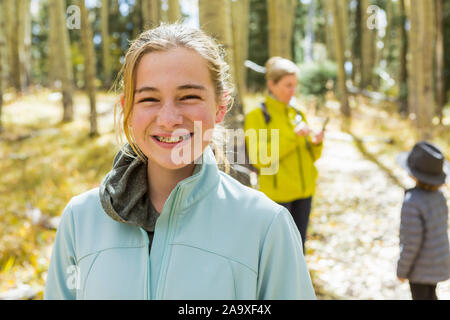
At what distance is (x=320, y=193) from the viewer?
7.67 m

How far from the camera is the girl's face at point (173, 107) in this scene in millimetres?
1331

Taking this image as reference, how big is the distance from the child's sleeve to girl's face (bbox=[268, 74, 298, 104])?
1502 millimetres

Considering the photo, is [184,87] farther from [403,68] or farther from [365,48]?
[365,48]

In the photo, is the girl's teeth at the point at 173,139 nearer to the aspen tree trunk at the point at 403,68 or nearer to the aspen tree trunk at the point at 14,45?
the aspen tree trunk at the point at 403,68

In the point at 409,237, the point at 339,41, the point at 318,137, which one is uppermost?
the point at 339,41

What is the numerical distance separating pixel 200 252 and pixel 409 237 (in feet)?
7.96

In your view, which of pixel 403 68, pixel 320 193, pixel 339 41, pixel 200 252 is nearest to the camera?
pixel 200 252

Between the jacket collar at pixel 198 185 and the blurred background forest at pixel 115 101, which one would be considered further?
the blurred background forest at pixel 115 101

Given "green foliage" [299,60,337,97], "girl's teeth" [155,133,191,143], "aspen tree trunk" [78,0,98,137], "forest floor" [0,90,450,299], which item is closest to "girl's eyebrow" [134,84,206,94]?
"girl's teeth" [155,133,191,143]

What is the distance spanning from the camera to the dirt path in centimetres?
439

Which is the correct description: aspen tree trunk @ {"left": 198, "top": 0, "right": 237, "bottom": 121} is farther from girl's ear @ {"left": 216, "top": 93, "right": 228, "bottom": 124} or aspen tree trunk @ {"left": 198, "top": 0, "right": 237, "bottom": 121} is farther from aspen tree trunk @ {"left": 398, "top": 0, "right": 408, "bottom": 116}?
aspen tree trunk @ {"left": 398, "top": 0, "right": 408, "bottom": 116}

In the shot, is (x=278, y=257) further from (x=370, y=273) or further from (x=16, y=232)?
(x=16, y=232)

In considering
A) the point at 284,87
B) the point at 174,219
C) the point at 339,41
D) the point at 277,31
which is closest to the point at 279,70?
the point at 284,87

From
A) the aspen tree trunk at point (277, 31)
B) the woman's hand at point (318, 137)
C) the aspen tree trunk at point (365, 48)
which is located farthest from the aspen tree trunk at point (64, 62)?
the aspen tree trunk at point (365, 48)
